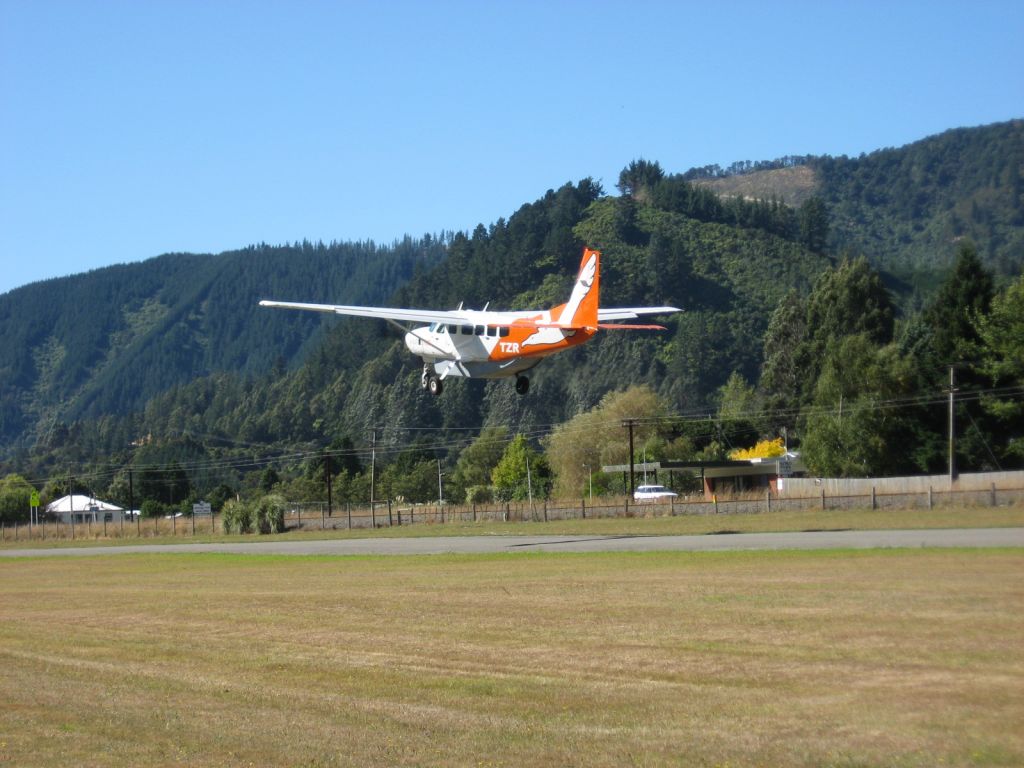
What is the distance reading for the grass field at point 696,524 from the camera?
47.0m

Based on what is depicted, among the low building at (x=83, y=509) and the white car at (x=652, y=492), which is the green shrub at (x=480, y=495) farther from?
the low building at (x=83, y=509)

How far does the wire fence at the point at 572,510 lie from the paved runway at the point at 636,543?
1345 centimetres

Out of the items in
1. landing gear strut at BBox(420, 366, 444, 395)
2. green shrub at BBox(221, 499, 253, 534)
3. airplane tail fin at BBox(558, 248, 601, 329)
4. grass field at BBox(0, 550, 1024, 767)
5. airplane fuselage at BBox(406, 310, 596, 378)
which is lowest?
green shrub at BBox(221, 499, 253, 534)

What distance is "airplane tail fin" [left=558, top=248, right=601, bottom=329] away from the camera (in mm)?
38406

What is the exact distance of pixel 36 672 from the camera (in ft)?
66.5

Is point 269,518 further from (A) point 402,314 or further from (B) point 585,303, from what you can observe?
(B) point 585,303

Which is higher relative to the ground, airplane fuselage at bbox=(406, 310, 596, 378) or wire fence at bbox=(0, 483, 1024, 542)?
airplane fuselage at bbox=(406, 310, 596, 378)

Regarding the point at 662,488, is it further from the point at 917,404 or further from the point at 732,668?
the point at 732,668

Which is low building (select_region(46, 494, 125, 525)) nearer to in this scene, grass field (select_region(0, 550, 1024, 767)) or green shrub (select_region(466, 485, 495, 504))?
green shrub (select_region(466, 485, 495, 504))

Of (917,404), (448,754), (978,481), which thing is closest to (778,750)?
(448,754)

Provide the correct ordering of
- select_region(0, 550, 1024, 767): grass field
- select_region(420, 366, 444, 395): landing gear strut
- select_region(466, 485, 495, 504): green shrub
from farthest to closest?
select_region(466, 485, 495, 504): green shrub, select_region(420, 366, 444, 395): landing gear strut, select_region(0, 550, 1024, 767): grass field

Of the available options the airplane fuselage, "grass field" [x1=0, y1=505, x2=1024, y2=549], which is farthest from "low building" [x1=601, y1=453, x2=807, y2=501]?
the airplane fuselage

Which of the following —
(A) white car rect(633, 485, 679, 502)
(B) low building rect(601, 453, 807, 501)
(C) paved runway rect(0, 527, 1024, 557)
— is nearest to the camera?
(C) paved runway rect(0, 527, 1024, 557)

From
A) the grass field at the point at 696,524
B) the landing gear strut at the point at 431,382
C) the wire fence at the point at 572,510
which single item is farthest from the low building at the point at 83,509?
the landing gear strut at the point at 431,382
